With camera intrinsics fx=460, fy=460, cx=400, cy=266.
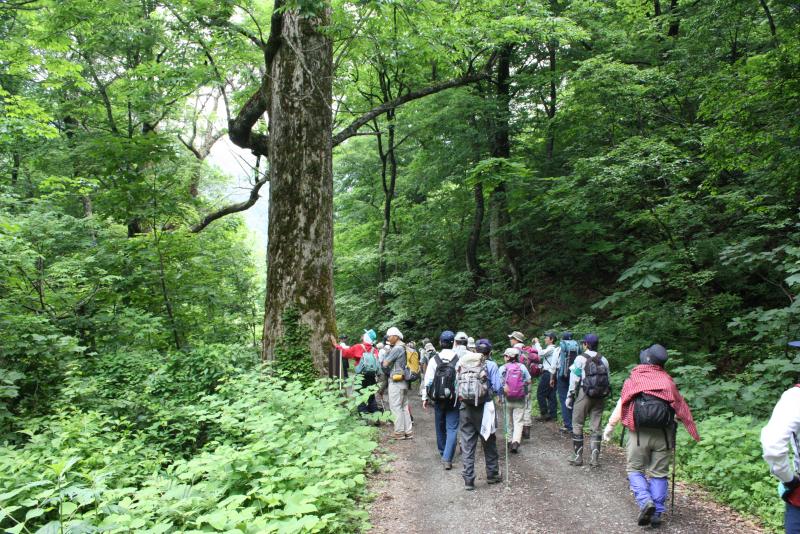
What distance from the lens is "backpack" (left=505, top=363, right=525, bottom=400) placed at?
7496 millimetres

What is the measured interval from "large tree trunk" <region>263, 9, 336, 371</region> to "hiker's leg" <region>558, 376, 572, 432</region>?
170 inches

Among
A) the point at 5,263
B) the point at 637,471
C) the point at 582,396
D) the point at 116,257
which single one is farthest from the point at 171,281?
the point at 637,471

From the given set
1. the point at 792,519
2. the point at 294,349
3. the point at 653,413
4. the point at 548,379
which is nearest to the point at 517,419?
the point at 548,379

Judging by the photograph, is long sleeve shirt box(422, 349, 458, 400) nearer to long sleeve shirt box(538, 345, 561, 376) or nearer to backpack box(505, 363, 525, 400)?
backpack box(505, 363, 525, 400)

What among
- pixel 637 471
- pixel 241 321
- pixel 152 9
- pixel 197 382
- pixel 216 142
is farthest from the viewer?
pixel 216 142

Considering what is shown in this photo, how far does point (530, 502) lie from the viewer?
5.36 meters

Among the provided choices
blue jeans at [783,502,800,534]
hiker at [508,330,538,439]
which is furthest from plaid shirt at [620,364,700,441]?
hiker at [508,330,538,439]

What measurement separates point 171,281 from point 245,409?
23.3ft

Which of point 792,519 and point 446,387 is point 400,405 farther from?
point 792,519

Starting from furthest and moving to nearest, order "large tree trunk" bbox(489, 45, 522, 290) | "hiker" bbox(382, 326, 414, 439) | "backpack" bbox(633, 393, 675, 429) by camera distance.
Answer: "large tree trunk" bbox(489, 45, 522, 290) → "hiker" bbox(382, 326, 414, 439) → "backpack" bbox(633, 393, 675, 429)

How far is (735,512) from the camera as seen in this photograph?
4.93m

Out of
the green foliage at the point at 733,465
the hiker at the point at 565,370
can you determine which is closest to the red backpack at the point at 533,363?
A: the hiker at the point at 565,370

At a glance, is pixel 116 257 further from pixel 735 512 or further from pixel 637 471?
pixel 735 512

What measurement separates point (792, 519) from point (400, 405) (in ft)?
20.3
